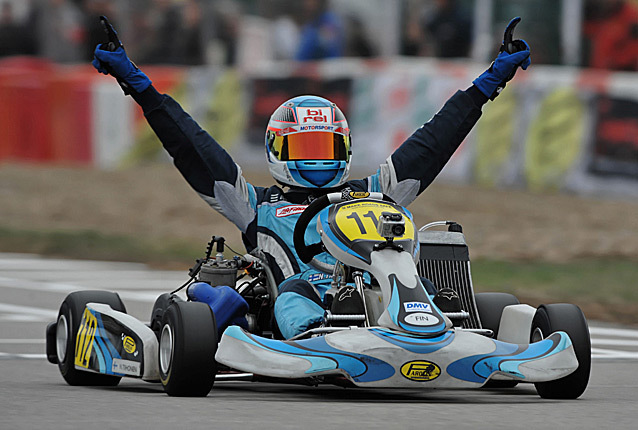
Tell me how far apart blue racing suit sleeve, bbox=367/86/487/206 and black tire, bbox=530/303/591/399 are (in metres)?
1.24

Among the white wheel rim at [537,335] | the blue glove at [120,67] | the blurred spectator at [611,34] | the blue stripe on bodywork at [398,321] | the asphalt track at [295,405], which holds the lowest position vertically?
the asphalt track at [295,405]

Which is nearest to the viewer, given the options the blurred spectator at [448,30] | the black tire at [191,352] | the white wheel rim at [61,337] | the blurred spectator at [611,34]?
the black tire at [191,352]

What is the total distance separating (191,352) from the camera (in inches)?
257

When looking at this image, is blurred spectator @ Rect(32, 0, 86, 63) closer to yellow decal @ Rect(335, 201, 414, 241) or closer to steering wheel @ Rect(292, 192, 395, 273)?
steering wheel @ Rect(292, 192, 395, 273)

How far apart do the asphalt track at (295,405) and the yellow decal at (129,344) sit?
7.9 inches

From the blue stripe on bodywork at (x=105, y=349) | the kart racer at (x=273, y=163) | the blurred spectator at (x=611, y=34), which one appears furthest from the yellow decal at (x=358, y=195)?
the blurred spectator at (x=611, y=34)

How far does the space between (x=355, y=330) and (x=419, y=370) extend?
0.33 m

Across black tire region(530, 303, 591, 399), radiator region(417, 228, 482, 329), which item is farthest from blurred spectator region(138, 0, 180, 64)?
black tire region(530, 303, 591, 399)

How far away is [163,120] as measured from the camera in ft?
25.2

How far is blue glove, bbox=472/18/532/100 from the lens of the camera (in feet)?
26.2

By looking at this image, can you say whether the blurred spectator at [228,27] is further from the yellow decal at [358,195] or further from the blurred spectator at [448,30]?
the yellow decal at [358,195]

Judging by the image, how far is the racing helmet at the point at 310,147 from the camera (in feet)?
25.0

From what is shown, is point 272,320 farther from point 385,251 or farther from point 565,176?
point 565,176

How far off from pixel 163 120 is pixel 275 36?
56.2ft
